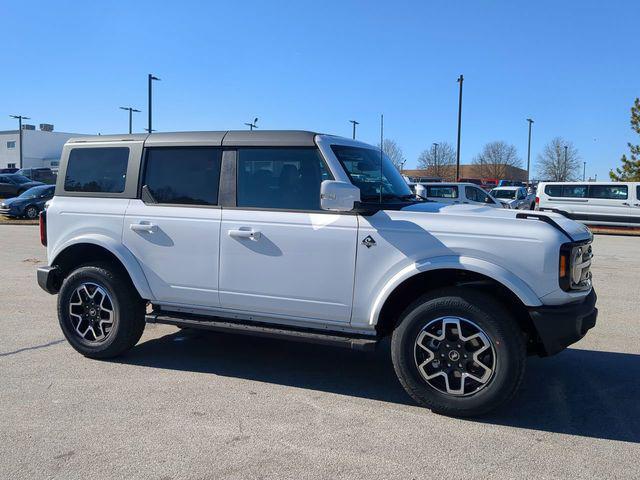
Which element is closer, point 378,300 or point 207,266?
point 378,300

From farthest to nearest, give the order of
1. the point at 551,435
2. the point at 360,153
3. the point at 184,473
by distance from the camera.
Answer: the point at 360,153, the point at 551,435, the point at 184,473

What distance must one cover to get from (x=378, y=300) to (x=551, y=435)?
58.8 inches

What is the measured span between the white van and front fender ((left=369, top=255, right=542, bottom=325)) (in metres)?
18.4

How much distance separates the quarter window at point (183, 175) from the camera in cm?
516

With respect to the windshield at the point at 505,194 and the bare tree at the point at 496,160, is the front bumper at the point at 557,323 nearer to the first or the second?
the windshield at the point at 505,194

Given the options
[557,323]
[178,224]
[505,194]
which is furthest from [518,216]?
[505,194]

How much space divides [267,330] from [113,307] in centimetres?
157

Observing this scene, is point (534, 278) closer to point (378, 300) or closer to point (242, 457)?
point (378, 300)

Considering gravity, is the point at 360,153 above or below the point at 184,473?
above

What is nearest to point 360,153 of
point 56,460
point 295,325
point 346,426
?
point 295,325

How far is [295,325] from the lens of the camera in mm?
4809

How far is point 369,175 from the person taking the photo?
16.7 feet

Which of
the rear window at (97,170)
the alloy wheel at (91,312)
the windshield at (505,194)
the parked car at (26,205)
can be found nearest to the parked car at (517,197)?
the windshield at (505,194)

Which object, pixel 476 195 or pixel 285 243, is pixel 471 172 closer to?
pixel 476 195
